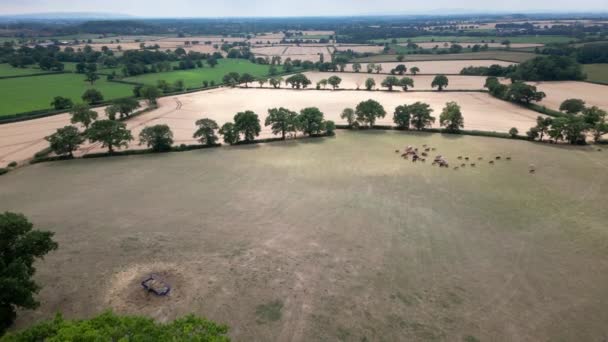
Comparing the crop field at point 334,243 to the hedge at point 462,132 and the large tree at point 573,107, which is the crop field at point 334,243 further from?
the large tree at point 573,107

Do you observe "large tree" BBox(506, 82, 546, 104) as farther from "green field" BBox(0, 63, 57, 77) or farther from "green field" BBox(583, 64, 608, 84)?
"green field" BBox(0, 63, 57, 77)

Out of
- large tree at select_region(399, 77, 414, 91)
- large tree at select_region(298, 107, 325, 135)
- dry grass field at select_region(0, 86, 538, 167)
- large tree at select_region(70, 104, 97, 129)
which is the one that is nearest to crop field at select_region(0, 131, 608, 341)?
large tree at select_region(298, 107, 325, 135)

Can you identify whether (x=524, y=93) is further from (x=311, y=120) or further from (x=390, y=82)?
(x=311, y=120)

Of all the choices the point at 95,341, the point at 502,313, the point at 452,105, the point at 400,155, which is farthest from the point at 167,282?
the point at 452,105

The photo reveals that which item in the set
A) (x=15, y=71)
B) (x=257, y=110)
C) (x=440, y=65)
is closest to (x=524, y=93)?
(x=440, y=65)

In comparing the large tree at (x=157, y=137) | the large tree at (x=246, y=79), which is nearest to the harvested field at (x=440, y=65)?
the large tree at (x=246, y=79)
